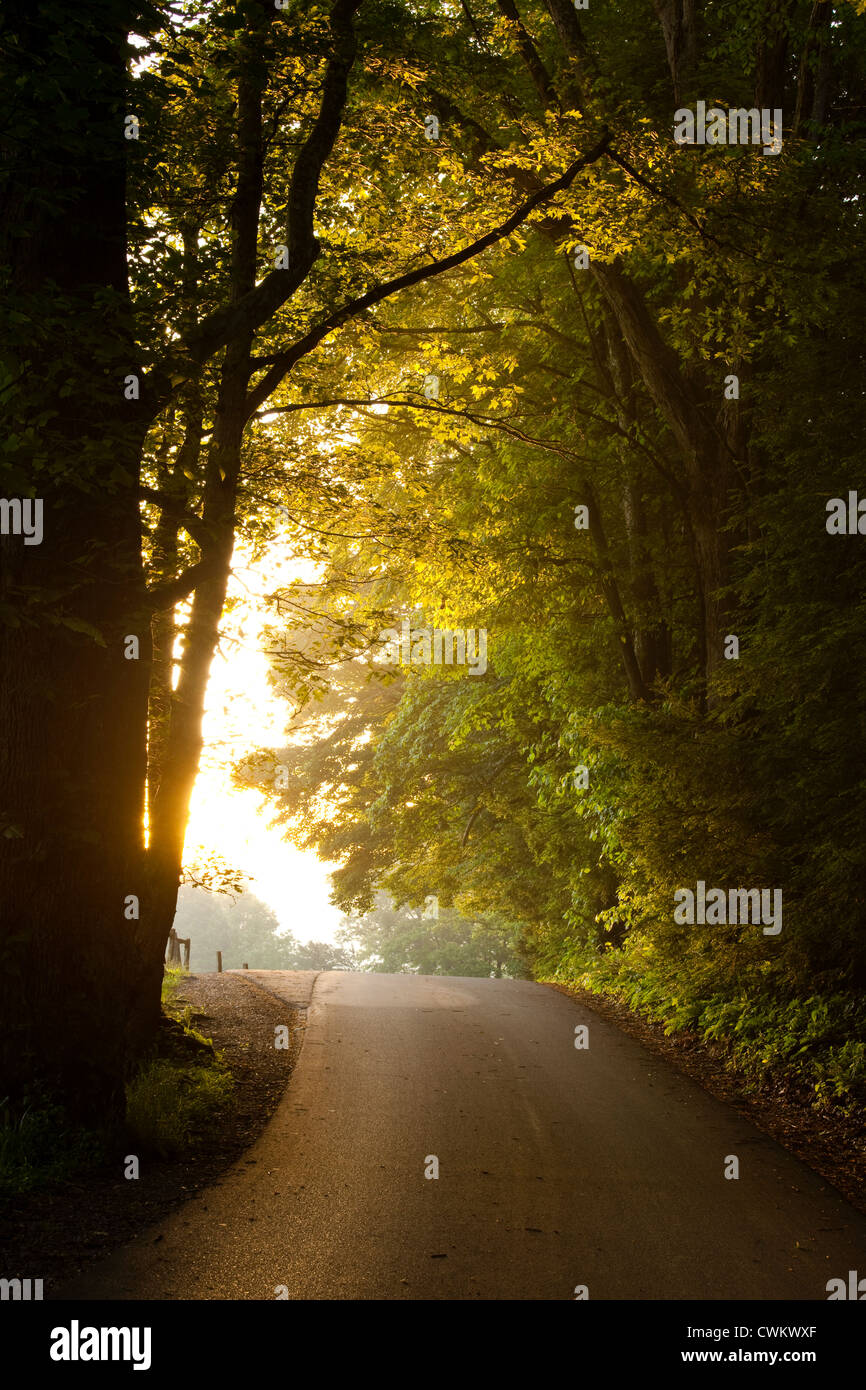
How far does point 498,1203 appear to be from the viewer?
6527 millimetres

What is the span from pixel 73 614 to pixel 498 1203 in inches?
191

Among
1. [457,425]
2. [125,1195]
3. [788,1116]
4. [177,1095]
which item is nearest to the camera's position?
[125,1195]

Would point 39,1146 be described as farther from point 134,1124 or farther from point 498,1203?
point 498,1203

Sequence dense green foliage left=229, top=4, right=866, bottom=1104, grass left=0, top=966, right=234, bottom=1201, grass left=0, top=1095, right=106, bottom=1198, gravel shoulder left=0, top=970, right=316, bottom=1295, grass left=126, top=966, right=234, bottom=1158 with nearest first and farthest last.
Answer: gravel shoulder left=0, top=970, right=316, bottom=1295
grass left=0, top=1095, right=106, bottom=1198
grass left=0, top=966, right=234, bottom=1201
grass left=126, top=966, right=234, bottom=1158
dense green foliage left=229, top=4, right=866, bottom=1104

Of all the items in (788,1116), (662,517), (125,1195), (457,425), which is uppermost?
(457,425)

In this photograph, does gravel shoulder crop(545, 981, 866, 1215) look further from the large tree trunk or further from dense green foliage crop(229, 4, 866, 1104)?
the large tree trunk

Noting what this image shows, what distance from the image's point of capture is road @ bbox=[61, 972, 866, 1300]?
5.28 metres

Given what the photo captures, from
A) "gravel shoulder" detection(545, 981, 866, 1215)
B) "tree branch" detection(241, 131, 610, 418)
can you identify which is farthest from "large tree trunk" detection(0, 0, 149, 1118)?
"gravel shoulder" detection(545, 981, 866, 1215)

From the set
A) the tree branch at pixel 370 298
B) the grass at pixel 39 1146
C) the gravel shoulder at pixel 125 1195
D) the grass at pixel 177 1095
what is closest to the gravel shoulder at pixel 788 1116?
the gravel shoulder at pixel 125 1195

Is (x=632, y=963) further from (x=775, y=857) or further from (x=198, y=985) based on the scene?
(x=198, y=985)

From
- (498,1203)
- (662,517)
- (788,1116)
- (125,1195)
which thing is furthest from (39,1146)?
(662,517)

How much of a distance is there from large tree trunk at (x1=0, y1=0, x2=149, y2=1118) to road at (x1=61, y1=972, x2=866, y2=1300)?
5.52 ft

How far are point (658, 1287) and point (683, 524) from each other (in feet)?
37.9
